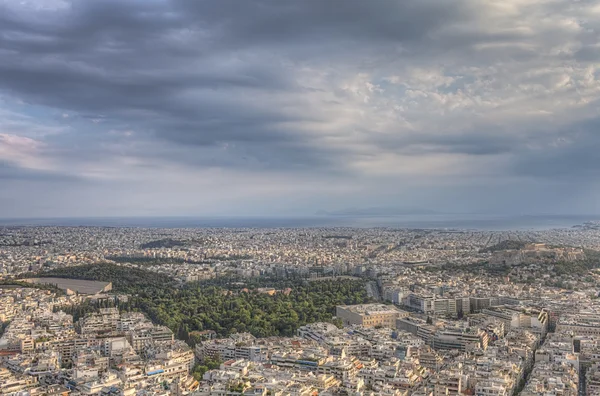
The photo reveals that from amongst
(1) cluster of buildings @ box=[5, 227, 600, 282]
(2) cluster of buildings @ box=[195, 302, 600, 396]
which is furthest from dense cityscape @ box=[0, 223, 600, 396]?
(1) cluster of buildings @ box=[5, 227, 600, 282]

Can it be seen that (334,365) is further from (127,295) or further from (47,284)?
(47,284)

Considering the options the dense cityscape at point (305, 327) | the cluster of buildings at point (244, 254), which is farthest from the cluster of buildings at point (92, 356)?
the cluster of buildings at point (244, 254)

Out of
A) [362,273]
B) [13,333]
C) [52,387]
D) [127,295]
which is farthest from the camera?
[362,273]

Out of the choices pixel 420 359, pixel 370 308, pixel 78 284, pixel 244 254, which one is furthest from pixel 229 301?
pixel 244 254

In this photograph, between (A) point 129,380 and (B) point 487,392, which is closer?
(B) point 487,392

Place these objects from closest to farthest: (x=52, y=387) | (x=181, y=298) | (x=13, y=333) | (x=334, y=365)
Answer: (x=52, y=387), (x=334, y=365), (x=13, y=333), (x=181, y=298)

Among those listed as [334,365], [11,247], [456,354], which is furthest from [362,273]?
[11,247]
